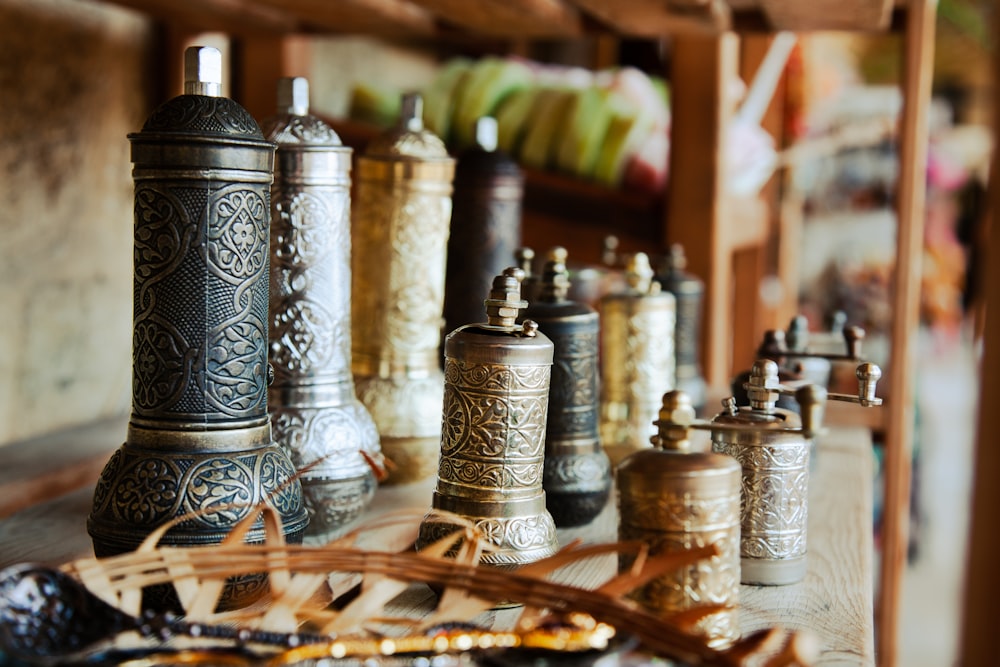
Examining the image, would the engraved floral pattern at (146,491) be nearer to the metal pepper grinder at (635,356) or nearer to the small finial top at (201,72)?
the small finial top at (201,72)

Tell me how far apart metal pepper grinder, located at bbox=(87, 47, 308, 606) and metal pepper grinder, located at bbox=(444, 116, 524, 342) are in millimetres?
541

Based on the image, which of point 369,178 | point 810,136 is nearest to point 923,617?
point 810,136

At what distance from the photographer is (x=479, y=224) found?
1.44m

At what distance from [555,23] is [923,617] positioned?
277 cm

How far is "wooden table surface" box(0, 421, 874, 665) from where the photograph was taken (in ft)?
2.96

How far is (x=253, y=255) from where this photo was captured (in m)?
0.91

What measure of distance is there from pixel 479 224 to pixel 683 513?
71cm

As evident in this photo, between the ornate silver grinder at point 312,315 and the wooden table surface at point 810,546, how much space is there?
139 millimetres

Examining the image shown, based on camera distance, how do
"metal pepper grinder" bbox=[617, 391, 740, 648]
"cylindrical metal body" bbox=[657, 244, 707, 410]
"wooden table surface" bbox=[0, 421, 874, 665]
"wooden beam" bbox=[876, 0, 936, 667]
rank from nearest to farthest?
"metal pepper grinder" bbox=[617, 391, 740, 648] → "wooden table surface" bbox=[0, 421, 874, 665] → "cylindrical metal body" bbox=[657, 244, 707, 410] → "wooden beam" bbox=[876, 0, 936, 667]

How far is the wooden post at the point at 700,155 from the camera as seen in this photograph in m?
1.88

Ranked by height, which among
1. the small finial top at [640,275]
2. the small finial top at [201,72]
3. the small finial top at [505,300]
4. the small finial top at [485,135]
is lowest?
the small finial top at [505,300]

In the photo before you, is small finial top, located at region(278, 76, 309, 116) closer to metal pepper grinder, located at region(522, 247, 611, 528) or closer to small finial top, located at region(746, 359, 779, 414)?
metal pepper grinder, located at region(522, 247, 611, 528)

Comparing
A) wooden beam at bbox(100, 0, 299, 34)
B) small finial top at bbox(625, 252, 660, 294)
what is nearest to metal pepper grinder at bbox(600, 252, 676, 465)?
small finial top at bbox(625, 252, 660, 294)

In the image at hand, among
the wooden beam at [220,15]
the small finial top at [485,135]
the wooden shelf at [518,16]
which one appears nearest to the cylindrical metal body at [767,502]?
the small finial top at [485,135]
